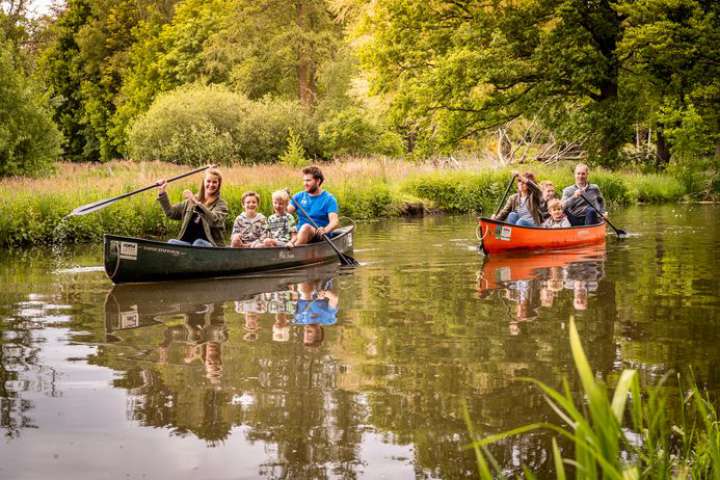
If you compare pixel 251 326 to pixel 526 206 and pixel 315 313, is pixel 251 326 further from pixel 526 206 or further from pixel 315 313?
pixel 526 206

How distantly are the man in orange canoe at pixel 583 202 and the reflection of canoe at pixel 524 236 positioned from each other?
35.0 inches

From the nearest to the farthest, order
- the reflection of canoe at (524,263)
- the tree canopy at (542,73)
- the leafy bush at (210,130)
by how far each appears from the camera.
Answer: the reflection of canoe at (524,263) < the tree canopy at (542,73) < the leafy bush at (210,130)

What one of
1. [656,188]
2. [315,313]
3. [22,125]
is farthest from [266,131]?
[315,313]

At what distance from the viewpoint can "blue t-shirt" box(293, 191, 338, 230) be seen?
40.8 feet

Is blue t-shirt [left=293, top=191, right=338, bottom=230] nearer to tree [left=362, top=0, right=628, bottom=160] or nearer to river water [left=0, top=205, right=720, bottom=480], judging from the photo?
river water [left=0, top=205, right=720, bottom=480]

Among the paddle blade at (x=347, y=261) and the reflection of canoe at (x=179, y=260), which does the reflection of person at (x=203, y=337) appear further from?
the paddle blade at (x=347, y=261)

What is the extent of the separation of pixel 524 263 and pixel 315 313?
5094 mm

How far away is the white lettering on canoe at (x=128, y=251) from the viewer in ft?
32.2

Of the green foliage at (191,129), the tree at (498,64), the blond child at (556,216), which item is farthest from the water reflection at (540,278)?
the green foliage at (191,129)

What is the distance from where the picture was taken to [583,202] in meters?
15.3

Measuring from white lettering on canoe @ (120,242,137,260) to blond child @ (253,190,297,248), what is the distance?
215 centimetres

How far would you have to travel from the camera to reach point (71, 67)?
52594mm

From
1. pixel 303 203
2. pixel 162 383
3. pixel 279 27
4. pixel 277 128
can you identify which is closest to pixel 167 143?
pixel 277 128

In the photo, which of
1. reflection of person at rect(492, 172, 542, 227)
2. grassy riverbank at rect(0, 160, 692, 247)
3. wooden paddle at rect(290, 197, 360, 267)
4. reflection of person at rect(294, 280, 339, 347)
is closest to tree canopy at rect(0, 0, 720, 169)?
grassy riverbank at rect(0, 160, 692, 247)
